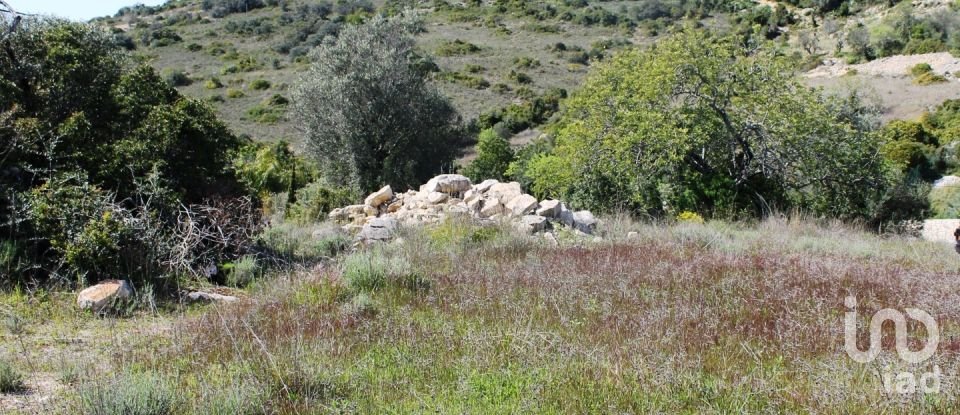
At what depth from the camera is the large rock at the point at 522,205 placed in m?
10.7

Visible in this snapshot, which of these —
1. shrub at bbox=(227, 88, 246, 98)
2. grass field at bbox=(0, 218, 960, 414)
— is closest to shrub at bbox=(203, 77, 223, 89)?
shrub at bbox=(227, 88, 246, 98)

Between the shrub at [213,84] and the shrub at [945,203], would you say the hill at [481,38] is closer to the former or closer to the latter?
the shrub at [213,84]

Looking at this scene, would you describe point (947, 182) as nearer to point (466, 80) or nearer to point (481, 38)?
point (466, 80)

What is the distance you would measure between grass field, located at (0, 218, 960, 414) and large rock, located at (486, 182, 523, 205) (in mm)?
3905

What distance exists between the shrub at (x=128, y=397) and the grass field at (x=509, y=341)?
0.04 feet

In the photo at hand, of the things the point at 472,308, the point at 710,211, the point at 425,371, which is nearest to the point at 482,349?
the point at 425,371

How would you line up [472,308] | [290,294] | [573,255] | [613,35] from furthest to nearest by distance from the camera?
1. [613,35]
2. [573,255]
3. [290,294]
4. [472,308]

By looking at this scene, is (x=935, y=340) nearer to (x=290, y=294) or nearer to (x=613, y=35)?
(x=290, y=294)

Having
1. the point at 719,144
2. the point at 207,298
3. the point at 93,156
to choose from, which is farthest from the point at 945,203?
the point at 93,156

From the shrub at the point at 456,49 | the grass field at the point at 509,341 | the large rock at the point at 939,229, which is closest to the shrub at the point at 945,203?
the large rock at the point at 939,229

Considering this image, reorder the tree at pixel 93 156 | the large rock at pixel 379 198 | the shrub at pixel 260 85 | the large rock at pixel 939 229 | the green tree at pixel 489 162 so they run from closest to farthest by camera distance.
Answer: the tree at pixel 93 156 < the large rock at pixel 939 229 < the large rock at pixel 379 198 < the green tree at pixel 489 162 < the shrub at pixel 260 85

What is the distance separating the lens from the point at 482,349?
4.41 meters

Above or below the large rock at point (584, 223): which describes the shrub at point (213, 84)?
above

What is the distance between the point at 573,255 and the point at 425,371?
157 inches
